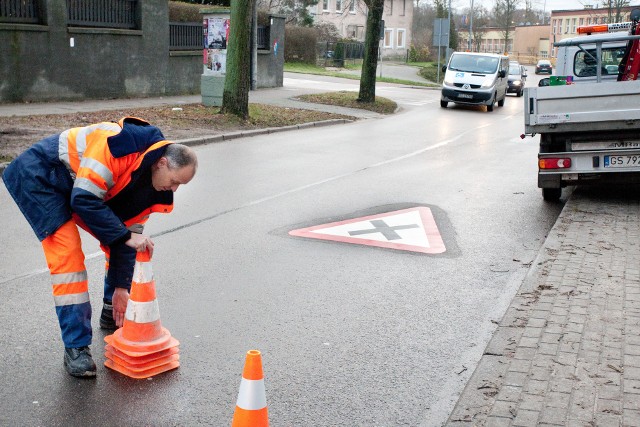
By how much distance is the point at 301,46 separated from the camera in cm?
4912

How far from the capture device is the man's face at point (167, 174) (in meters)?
4.45

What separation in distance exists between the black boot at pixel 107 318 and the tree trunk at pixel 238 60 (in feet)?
45.3

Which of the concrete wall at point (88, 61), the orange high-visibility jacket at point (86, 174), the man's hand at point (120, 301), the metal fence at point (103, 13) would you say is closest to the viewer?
the orange high-visibility jacket at point (86, 174)

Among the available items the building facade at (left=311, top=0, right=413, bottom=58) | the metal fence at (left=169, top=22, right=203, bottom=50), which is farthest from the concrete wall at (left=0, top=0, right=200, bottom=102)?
the building facade at (left=311, top=0, right=413, bottom=58)

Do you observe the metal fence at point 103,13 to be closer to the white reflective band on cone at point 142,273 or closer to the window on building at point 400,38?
the white reflective band on cone at point 142,273

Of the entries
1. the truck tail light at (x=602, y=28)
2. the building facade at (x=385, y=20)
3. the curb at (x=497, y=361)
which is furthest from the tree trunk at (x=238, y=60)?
the building facade at (x=385, y=20)

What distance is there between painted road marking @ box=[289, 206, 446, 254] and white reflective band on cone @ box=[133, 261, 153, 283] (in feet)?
12.0

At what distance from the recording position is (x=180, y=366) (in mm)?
4797

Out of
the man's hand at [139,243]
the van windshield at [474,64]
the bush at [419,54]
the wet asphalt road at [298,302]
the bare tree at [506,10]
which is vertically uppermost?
the bare tree at [506,10]

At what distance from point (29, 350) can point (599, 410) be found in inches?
132

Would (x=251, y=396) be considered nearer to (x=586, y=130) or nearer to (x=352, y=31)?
(x=586, y=130)

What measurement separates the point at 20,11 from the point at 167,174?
1702 centimetres

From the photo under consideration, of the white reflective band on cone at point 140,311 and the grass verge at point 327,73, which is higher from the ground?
the grass verge at point 327,73

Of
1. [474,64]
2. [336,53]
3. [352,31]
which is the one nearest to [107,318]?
[474,64]
